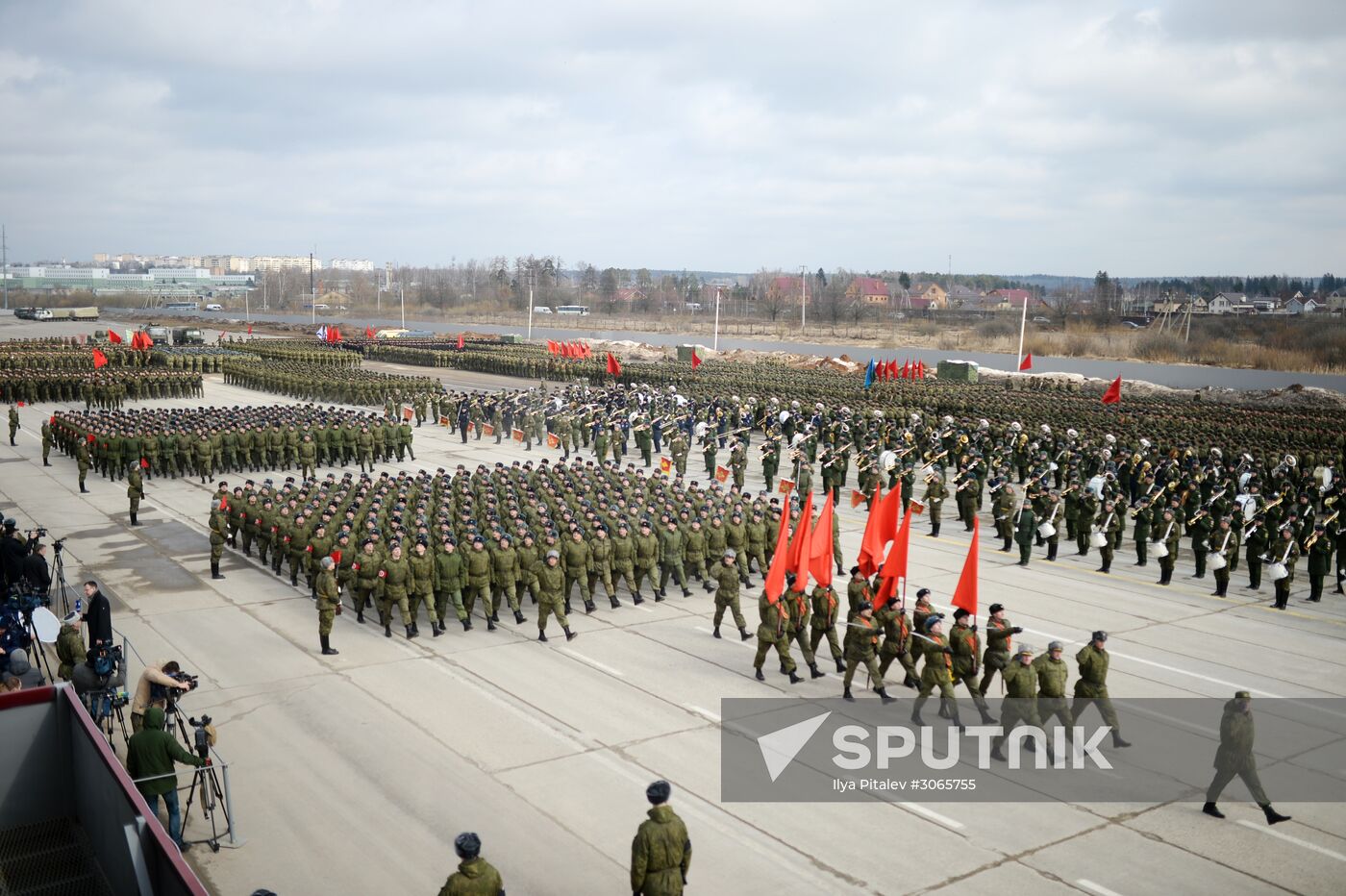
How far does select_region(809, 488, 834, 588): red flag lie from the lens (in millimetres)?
11719

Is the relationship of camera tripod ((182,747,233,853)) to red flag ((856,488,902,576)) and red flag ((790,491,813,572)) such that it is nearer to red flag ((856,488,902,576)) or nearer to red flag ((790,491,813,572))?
red flag ((790,491,813,572))

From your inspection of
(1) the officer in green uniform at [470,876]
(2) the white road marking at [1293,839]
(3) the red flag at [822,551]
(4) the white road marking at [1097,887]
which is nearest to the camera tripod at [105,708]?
(1) the officer in green uniform at [470,876]

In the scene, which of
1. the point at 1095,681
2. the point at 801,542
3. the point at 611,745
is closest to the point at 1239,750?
the point at 1095,681

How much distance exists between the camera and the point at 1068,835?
26.6 feet

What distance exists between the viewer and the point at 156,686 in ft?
26.5

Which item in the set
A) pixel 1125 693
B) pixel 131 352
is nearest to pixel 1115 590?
pixel 1125 693

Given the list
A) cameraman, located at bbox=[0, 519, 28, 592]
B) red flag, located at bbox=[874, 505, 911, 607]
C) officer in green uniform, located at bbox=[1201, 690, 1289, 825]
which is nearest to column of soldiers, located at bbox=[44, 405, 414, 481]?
cameraman, located at bbox=[0, 519, 28, 592]

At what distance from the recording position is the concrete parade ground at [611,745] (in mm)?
7582

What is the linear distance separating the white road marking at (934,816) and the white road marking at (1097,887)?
3.46 feet

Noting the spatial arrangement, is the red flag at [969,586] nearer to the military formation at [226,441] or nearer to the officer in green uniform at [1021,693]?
the officer in green uniform at [1021,693]

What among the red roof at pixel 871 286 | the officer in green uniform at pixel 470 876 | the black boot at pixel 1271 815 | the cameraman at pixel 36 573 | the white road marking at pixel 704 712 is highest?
the red roof at pixel 871 286

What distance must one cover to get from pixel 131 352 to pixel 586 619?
45766mm

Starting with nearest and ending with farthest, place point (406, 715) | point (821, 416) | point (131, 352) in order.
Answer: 1. point (406, 715)
2. point (821, 416)
3. point (131, 352)

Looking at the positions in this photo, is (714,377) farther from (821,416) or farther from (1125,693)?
(1125,693)
